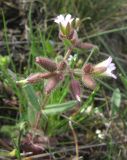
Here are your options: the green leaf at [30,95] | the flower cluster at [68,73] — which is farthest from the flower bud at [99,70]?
the green leaf at [30,95]

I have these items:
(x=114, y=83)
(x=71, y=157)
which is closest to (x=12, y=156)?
(x=71, y=157)

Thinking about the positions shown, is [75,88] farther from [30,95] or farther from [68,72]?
[30,95]

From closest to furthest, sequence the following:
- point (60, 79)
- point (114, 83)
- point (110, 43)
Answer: point (60, 79) → point (114, 83) → point (110, 43)

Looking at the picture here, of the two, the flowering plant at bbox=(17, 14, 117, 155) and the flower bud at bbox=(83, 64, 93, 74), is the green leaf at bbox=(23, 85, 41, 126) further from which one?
the flower bud at bbox=(83, 64, 93, 74)

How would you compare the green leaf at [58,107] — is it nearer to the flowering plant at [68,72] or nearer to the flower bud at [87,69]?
the flowering plant at [68,72]

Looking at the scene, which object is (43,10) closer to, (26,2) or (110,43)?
(26,2)
